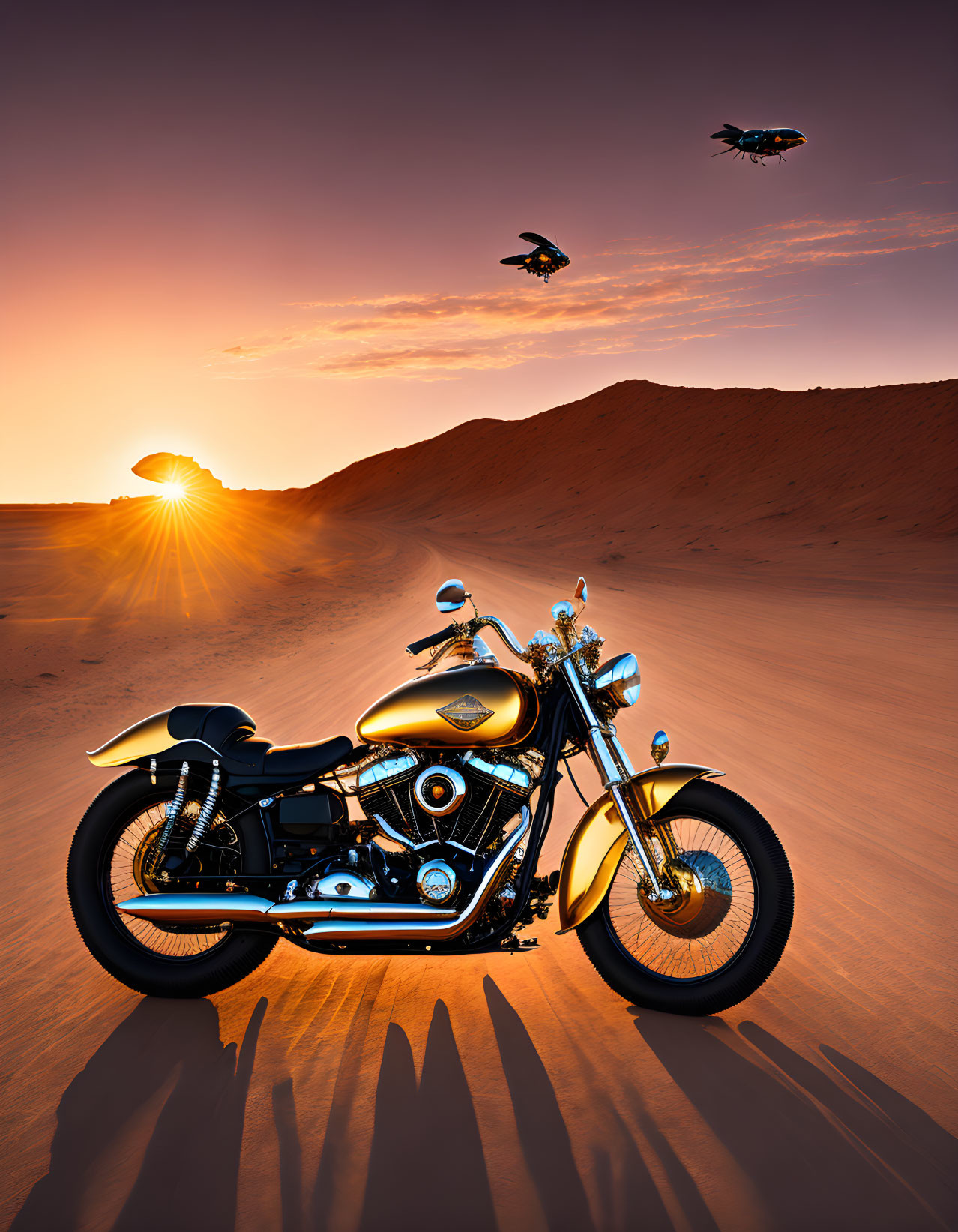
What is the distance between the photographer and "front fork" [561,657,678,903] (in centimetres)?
308

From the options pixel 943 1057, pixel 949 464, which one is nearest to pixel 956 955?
pixel 943 1057

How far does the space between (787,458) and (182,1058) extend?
2520 inches

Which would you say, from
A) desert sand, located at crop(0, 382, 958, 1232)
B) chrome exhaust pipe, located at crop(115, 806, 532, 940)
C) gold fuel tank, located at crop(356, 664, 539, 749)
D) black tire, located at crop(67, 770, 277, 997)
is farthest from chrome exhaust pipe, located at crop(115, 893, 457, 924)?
gold fuel tank, located at crop(356, 664, 539, 749)

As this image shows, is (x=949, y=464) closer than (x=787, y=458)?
Yes

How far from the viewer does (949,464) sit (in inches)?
1699

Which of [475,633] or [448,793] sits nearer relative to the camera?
[448,793]

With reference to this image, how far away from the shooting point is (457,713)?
297cm

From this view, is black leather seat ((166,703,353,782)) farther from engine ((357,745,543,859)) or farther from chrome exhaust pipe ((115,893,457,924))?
chrome exhaust pipe ((115,893,457,924))

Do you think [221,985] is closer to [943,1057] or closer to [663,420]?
[943,1057]

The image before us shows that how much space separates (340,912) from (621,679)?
1500mm

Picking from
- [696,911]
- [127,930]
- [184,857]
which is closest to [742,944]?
[696,911]

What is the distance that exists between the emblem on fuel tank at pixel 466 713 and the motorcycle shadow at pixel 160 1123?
1539 mm

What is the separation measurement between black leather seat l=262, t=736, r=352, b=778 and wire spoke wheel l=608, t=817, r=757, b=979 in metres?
1.28

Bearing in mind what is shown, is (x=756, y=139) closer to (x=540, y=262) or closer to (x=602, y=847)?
(x=540, y=262)
